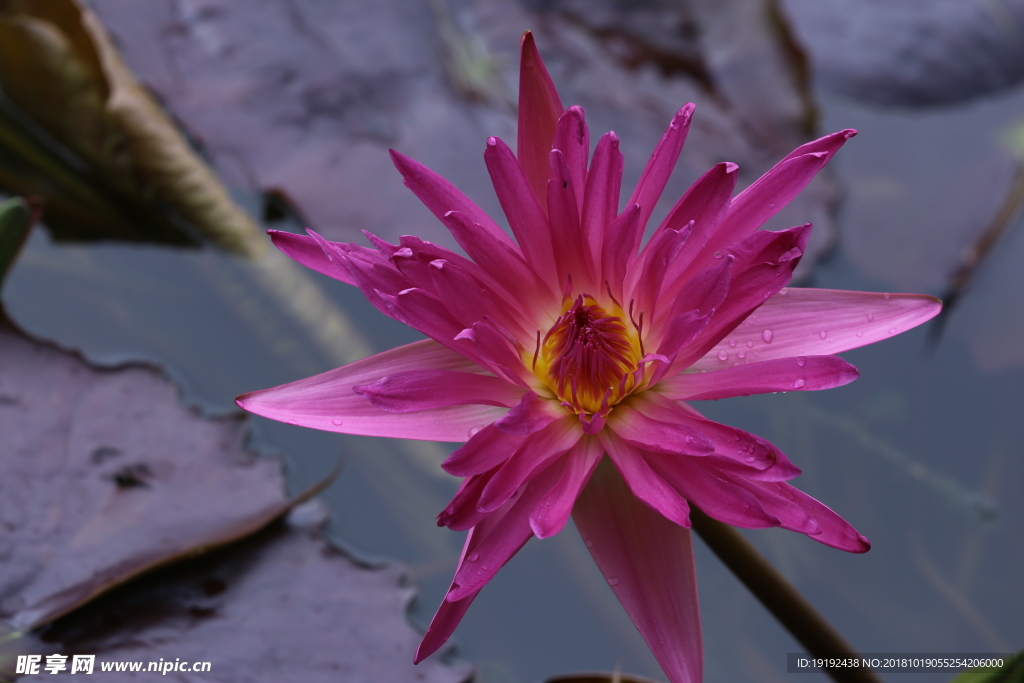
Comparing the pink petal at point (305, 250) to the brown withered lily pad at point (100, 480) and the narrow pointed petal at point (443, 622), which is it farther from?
the brown withered lily pad at point (100, 480)

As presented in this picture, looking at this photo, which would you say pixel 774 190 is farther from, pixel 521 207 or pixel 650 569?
pixel 650 569

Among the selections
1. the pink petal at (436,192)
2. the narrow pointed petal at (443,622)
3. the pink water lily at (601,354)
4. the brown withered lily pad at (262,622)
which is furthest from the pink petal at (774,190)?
the brown withered lily pad at (262,622)

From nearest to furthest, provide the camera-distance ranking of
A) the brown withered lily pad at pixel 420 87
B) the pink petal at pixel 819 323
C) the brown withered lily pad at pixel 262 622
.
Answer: the pink petal at pixel 819 323 < the brown withered lily pad at pixel 262 622 < the brown withered lily pad at pixel 420 87

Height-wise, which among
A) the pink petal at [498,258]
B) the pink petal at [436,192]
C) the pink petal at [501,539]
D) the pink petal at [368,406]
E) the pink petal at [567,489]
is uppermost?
the pink petal at [436,192]

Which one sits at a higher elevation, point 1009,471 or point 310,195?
point 310,195

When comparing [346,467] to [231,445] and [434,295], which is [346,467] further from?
[434,295]

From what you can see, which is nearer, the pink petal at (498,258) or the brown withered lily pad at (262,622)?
the pink petal at (498,258)

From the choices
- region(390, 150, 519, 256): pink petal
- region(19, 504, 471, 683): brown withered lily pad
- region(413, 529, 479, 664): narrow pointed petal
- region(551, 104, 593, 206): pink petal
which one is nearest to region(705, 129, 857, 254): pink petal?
region(551, 104, 593, 206): pink petal

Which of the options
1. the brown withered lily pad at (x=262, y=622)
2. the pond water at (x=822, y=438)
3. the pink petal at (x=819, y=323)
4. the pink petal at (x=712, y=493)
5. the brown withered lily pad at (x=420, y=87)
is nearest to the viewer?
the pink petal at (x=712, y=493)

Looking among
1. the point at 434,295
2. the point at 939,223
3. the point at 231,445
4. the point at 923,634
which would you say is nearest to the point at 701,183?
the point at 434,295
